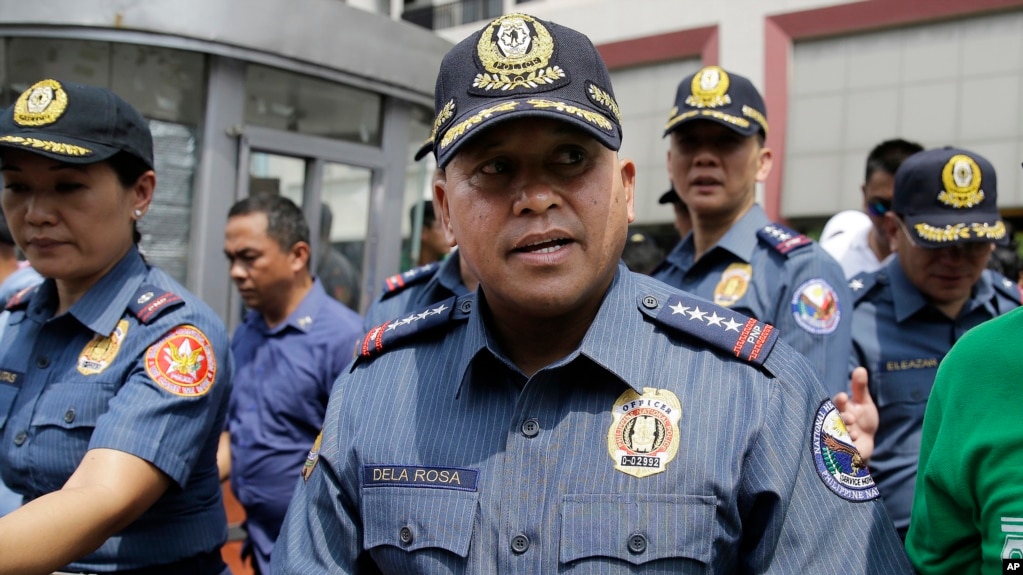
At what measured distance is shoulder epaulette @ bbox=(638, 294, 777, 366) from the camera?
153 cm

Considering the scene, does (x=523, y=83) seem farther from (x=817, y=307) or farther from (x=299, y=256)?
(x=299, y=256)

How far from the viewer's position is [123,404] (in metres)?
2.06

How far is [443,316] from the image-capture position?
1773 mm

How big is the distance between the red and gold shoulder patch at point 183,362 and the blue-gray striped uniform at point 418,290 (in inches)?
33.4

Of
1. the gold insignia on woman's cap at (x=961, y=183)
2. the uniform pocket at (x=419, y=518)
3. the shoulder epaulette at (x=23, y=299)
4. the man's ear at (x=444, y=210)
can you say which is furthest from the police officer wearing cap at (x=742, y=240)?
the shoulder epaulette at (x=23, y=299)

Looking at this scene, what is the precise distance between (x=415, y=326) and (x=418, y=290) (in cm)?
144

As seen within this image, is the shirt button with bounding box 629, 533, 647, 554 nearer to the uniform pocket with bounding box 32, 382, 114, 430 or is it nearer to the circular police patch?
the uniform pocket with bounding box 32, 382, 114, 430

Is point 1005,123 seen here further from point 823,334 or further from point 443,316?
point 443,316

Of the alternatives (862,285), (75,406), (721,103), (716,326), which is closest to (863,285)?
(862,285)

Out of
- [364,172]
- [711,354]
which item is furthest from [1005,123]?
[711,354]

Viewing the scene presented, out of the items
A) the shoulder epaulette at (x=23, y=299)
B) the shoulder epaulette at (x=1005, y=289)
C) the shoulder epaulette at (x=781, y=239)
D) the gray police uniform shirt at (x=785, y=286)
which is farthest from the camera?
the shoulder epaulette at (x=1005, y=289)

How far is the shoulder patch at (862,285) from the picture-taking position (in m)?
3.07

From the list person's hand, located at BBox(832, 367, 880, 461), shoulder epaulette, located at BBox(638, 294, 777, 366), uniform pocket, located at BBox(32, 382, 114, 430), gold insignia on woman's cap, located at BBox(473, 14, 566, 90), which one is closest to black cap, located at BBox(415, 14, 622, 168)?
gold insignia on woman's cap, located at BBox(473, 14, 566, 90)

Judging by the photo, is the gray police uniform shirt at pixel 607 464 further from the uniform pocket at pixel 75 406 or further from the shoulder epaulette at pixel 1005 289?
the shoulder epaulette at pixel 1005 289
